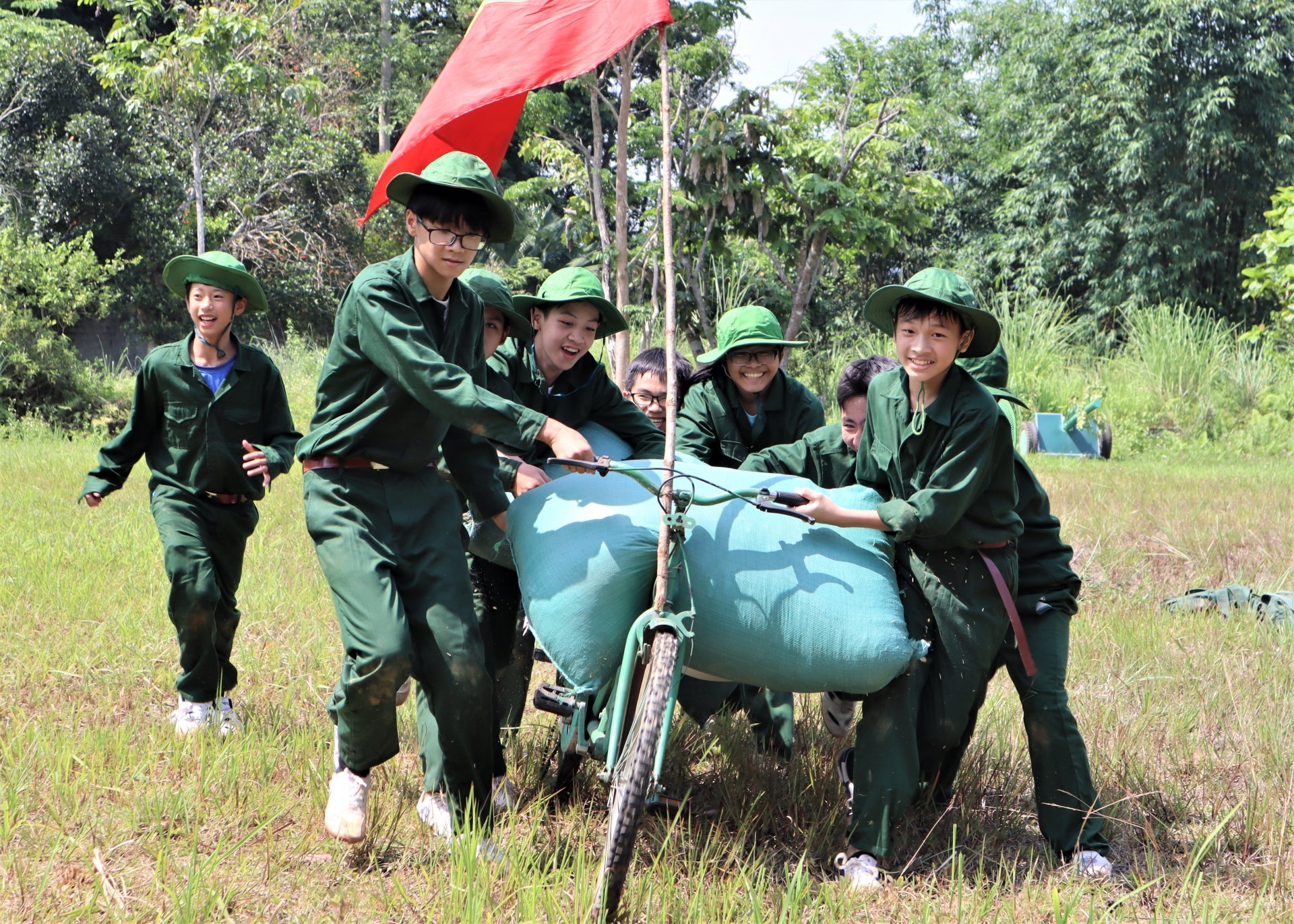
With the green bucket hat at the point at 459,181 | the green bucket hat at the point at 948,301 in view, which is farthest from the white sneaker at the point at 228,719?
the green bucket hat at the point at 948,301

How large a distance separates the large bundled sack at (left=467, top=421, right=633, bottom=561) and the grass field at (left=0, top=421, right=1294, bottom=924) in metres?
0.77

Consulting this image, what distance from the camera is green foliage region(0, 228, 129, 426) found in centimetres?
1422

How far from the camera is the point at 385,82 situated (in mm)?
28531

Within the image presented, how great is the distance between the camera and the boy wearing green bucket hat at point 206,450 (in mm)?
4281

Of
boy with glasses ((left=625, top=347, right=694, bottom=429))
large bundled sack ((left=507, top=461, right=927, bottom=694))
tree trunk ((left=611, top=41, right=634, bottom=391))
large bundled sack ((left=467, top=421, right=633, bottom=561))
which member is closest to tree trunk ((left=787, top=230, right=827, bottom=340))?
tree trunk ((left=611, top=41, right=634, bottom=391))

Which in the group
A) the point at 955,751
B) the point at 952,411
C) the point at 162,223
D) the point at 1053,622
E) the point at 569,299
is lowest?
the point at 955,751

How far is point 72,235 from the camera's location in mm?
21953

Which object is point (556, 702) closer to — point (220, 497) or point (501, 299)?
point (501, 299)

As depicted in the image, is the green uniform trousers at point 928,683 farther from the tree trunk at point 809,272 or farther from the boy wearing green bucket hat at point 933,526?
the tree trunk at point 809,272

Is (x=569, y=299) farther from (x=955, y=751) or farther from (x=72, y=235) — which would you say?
(x=72, y=235)

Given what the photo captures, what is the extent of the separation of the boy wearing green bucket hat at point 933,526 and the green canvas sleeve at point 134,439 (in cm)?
282

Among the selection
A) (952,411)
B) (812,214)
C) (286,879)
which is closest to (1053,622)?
(952,411)

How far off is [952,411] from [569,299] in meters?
1.49

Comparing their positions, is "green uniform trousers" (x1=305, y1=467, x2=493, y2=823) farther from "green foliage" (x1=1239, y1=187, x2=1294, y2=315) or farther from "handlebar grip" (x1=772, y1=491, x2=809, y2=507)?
"green foliage" (x1=1239, y1=187, x2=1294, y2=315)
